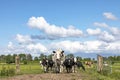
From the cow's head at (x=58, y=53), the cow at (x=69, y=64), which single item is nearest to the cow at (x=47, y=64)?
the cow's head at (x=58, y=53)

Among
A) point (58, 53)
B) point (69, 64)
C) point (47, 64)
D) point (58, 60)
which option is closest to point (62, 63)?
point (58, 60)

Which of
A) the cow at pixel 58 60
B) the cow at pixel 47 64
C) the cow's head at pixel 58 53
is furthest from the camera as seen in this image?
the cow at pixel 47 64

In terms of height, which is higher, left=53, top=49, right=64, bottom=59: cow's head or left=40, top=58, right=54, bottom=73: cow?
left=53, top=49, right=64, bottom=59: cow's head

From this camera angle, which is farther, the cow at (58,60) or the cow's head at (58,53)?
the cow's head at (58,53)

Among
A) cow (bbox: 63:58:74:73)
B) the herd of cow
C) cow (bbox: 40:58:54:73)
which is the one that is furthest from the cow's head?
cow (bbox: 40:58:54:73)

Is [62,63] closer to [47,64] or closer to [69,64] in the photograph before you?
[69,64]

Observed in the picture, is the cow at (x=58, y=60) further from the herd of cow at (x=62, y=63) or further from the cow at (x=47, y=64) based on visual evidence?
the cow at (x=47, y=64)

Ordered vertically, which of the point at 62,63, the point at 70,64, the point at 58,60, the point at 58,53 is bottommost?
the point at 70,64

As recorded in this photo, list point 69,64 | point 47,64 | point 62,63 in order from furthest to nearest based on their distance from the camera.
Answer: point 47,64
point 62,63
point 69,64

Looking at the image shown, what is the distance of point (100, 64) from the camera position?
43.0 metres

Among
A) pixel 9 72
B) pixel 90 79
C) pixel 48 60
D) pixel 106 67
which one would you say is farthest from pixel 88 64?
pixel 90 79

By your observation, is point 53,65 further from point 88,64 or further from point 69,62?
point 88,64

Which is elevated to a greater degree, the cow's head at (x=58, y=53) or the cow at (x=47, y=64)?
the cow's head at (x=58, y=53)

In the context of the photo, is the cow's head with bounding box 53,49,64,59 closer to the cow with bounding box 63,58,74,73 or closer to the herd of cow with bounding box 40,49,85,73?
the herd of cow with bounding box 40,49,85,73
